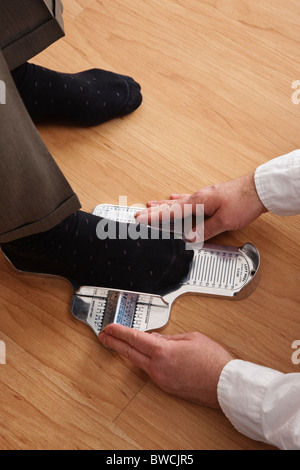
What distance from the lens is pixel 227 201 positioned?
799 mm

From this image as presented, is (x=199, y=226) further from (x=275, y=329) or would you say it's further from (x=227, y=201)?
(x=275, y=329)

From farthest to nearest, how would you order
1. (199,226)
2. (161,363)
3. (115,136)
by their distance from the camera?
1. (115,136)
2. (199,226)
3. (161,363)

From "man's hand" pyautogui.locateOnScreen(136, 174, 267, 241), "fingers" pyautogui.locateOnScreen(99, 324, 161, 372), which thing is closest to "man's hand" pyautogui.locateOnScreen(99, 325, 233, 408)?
"fingers" pyautogui.locateOnScreen(99, 324, 161, 372)

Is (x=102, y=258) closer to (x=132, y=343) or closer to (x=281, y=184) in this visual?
(x=132, y=343)

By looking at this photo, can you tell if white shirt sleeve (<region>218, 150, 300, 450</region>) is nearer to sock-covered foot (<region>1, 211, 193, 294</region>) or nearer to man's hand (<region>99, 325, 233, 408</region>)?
man's hand (<region>99, 325, 233, 408</region>)

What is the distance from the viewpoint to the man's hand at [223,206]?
0.79 meters

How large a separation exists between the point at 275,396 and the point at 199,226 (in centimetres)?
31

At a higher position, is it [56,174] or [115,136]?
[56,174]

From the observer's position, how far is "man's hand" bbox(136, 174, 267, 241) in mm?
792

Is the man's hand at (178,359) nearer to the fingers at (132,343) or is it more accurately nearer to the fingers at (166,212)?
the fingers at (132,343)

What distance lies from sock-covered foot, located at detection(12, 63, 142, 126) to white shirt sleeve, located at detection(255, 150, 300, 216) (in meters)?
0.32

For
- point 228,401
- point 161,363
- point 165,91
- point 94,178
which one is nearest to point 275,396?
point 228,401

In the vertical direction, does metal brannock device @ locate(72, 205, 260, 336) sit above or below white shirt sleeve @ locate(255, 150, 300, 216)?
below

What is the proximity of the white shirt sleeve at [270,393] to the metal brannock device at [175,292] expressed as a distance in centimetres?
13
